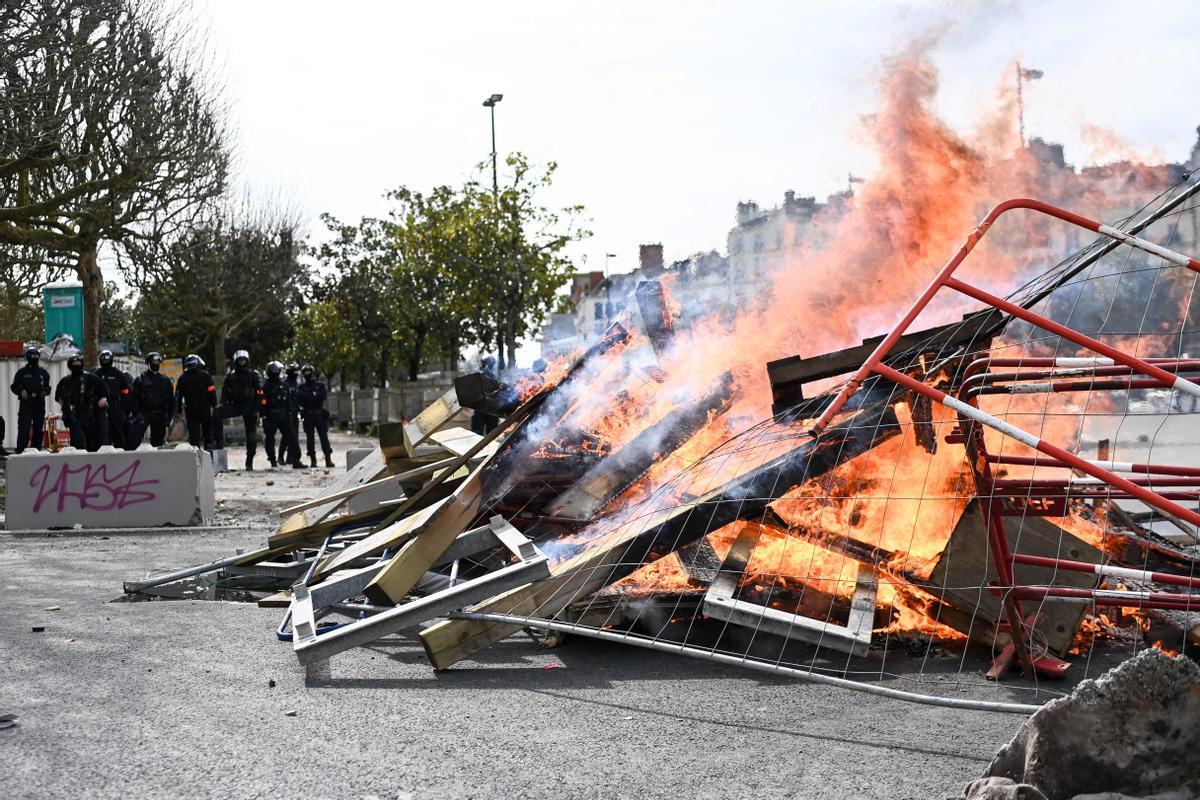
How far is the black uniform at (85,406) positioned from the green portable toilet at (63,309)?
8843 mm

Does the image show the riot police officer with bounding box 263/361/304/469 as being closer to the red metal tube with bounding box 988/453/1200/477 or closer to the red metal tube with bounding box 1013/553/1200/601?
the red metal tube with bounding box 988/453/1200/477

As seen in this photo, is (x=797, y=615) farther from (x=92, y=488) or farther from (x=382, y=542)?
(x=92, y=488)

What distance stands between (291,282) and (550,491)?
4619 cm

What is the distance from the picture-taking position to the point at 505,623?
530cm

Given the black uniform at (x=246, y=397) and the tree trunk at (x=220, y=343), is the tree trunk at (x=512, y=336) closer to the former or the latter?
the black uniform at (x=246, y=397)

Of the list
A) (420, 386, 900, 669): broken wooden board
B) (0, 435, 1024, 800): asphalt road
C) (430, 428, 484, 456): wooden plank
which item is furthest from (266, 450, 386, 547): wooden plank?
(420, 386, 900, 669): broken wooden board

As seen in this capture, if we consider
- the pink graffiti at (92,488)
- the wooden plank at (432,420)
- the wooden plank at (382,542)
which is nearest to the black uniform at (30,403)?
the pink graffiti at (92,488)

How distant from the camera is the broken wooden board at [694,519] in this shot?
5434mm

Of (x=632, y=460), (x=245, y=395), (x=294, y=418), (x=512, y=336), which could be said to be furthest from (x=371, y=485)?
(x=512, y=336)

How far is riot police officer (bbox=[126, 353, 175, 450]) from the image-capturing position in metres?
19.0

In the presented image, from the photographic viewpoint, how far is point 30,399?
19.3 meters

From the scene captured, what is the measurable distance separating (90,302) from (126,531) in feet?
57.6

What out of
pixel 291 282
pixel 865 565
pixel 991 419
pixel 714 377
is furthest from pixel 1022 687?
pixel 291 282

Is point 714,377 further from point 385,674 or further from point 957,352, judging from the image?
point 385,674
